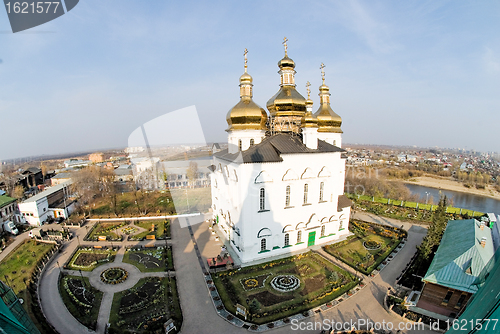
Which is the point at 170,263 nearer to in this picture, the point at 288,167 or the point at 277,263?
the point at 277,263

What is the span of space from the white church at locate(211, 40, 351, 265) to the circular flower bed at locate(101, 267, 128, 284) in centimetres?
738

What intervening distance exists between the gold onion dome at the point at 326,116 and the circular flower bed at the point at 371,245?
10.1 metres

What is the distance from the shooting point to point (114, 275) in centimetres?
1487

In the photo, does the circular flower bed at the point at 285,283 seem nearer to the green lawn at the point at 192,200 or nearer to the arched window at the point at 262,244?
the arched window at the point at 262,244

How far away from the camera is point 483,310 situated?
3553mm

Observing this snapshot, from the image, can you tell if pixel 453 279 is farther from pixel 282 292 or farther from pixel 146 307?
pixel 146 307

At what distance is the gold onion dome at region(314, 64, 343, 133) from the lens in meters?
22.3

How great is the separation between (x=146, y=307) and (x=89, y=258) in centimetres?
796

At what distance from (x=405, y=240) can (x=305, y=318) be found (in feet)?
42.9

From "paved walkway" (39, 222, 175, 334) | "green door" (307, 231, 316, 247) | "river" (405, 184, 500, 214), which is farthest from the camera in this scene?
"river" (405, 184, 500, 214)

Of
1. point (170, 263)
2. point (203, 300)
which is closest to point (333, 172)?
point (203, 300)

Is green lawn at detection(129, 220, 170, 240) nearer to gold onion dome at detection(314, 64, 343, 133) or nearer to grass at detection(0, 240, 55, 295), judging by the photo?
grass at detection(0, 240, 55, 295)

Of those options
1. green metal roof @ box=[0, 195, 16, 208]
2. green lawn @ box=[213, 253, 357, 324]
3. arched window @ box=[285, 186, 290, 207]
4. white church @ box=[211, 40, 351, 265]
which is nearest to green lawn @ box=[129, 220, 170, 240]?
white church @ box=[211, 40, 351, 265]

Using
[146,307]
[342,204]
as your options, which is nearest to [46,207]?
[146,307]
